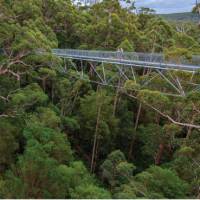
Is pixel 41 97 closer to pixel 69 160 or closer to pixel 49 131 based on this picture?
pixel 49 131

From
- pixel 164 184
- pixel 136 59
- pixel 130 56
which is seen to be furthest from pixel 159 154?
pixel 164 184

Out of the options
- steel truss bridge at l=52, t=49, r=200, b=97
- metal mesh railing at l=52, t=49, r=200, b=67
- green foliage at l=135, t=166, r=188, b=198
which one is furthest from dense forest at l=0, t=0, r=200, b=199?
A: metal mesh railing at l=52, t=49, r=200, b=67

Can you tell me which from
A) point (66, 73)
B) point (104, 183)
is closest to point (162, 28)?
point (66, 73)

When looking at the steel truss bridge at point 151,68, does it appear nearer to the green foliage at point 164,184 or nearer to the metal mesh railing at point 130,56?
the metal mesh railing at point 130,56

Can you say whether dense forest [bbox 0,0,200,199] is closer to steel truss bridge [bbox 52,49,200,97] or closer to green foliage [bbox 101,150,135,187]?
green foliage [bbox 101,150,135,187]

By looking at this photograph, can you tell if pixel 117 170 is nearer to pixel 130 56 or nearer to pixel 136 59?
pixel 136 59
